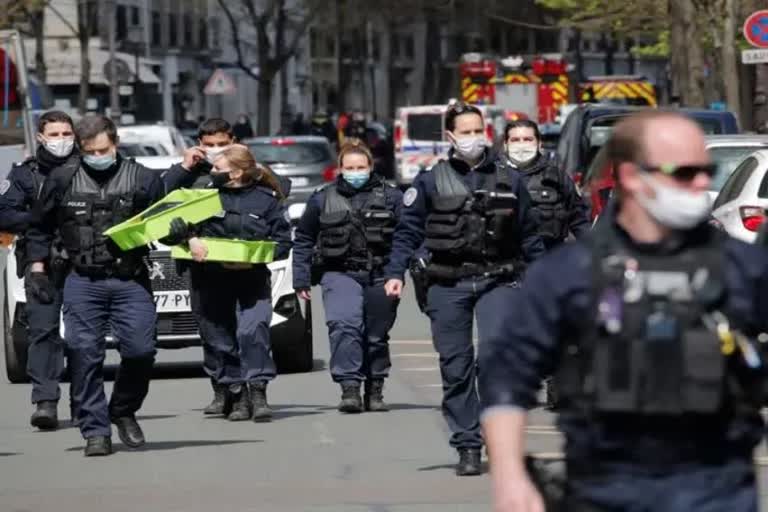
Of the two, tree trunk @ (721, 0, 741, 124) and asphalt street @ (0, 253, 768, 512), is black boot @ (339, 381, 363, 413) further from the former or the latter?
tree trunk @ (721, 0, 741, 124)

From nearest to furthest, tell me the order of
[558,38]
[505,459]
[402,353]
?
[505,459] < [402,353] < [558,38]

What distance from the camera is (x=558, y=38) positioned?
4205 inches

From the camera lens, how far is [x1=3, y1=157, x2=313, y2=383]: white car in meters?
15.0

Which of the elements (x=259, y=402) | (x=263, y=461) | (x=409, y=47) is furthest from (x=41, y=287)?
(x=409, y=47)

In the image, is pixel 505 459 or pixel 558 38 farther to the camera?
pixel 558 38

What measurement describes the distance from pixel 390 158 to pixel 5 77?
2142cm

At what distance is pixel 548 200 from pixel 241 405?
6.92 feet

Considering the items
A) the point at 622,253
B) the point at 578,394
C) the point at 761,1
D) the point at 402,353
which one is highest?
the point at 761,1

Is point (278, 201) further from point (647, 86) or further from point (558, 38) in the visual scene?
point (558, 38)

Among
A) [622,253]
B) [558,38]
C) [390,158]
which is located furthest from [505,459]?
[558,38]

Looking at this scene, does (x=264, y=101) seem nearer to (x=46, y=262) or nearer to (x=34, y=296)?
(x=34, y=296)

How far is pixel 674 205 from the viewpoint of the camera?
4562 millimetres

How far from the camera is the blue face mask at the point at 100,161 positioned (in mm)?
10828

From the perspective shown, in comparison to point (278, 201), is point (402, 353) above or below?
below
